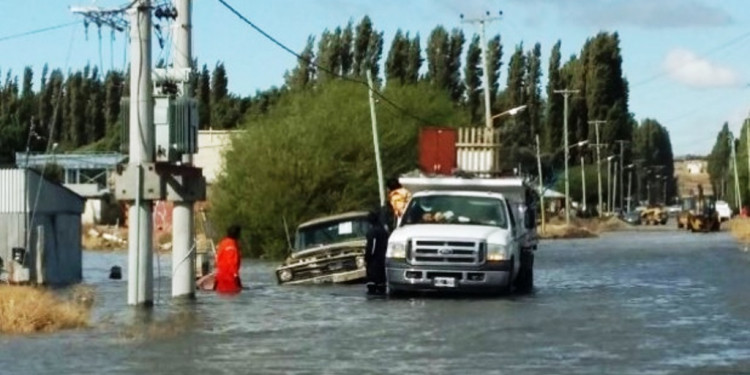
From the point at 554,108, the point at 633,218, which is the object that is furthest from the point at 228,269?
the point at 633,218

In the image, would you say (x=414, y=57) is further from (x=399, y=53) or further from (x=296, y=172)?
(x=296, y=172)

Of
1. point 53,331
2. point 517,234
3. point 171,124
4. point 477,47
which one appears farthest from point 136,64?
point 477,47

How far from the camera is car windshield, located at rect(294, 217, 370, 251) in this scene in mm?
35875

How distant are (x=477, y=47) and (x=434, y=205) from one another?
87.4 metres

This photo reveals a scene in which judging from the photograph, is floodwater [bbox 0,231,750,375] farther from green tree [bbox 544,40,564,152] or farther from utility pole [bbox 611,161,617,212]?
utility pole [bbox 611,161,617,212]

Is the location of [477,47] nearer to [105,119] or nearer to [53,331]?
[105,119]

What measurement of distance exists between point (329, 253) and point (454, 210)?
5.26 m

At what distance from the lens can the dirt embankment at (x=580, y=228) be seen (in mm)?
102956

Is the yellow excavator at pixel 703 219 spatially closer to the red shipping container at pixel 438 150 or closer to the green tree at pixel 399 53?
the green tree at pixel 399 53

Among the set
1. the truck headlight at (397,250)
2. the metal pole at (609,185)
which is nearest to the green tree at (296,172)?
the truck headlight at (397,250)

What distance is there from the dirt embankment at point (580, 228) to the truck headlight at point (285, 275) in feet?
202

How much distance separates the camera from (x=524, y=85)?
127m

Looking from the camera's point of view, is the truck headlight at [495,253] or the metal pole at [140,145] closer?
the metal pole at [140,145]

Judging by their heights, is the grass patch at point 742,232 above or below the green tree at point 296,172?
below
